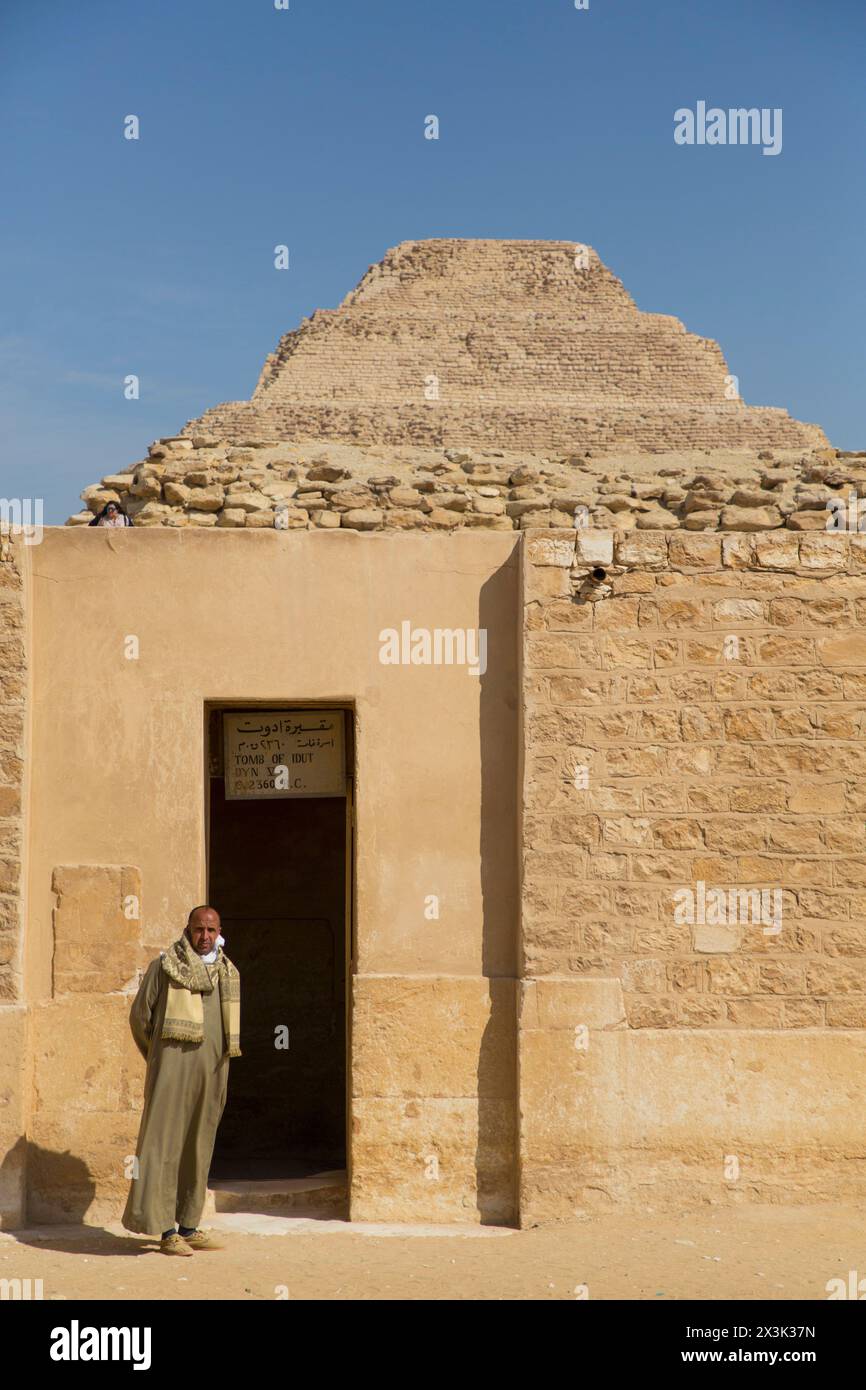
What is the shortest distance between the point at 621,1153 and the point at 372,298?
263 ft

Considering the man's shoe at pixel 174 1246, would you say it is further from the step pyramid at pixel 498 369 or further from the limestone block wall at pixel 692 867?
the step pyramid at pixel 498 369

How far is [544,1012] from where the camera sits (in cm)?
676

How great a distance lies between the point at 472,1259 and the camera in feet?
20.4

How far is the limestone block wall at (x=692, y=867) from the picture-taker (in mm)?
6727

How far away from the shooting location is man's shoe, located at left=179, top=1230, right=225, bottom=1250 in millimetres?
6418

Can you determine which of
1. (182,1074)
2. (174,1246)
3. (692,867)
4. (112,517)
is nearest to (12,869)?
(182,1074)

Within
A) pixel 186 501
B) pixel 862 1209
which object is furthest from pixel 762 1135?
pixel 186 501

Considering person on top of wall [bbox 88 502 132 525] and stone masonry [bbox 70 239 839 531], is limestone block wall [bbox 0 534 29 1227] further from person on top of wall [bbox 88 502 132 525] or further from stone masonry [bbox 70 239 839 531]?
stone masonry [bbox 70 239 839 531]

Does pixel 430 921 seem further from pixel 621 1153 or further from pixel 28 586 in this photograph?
pixel 28 586

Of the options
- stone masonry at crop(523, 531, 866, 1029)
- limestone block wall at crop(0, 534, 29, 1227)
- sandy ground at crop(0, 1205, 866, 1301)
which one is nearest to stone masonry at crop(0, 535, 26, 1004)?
limestone block wall at crop(0, 534, 29, 1227)

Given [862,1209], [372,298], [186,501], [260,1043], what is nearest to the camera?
→ [862,1209]

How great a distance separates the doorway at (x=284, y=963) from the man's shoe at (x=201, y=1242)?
344 cm

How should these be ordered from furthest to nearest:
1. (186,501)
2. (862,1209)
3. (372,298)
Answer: (372,298), (186,501), (862,1209)

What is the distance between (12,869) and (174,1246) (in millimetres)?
1786
